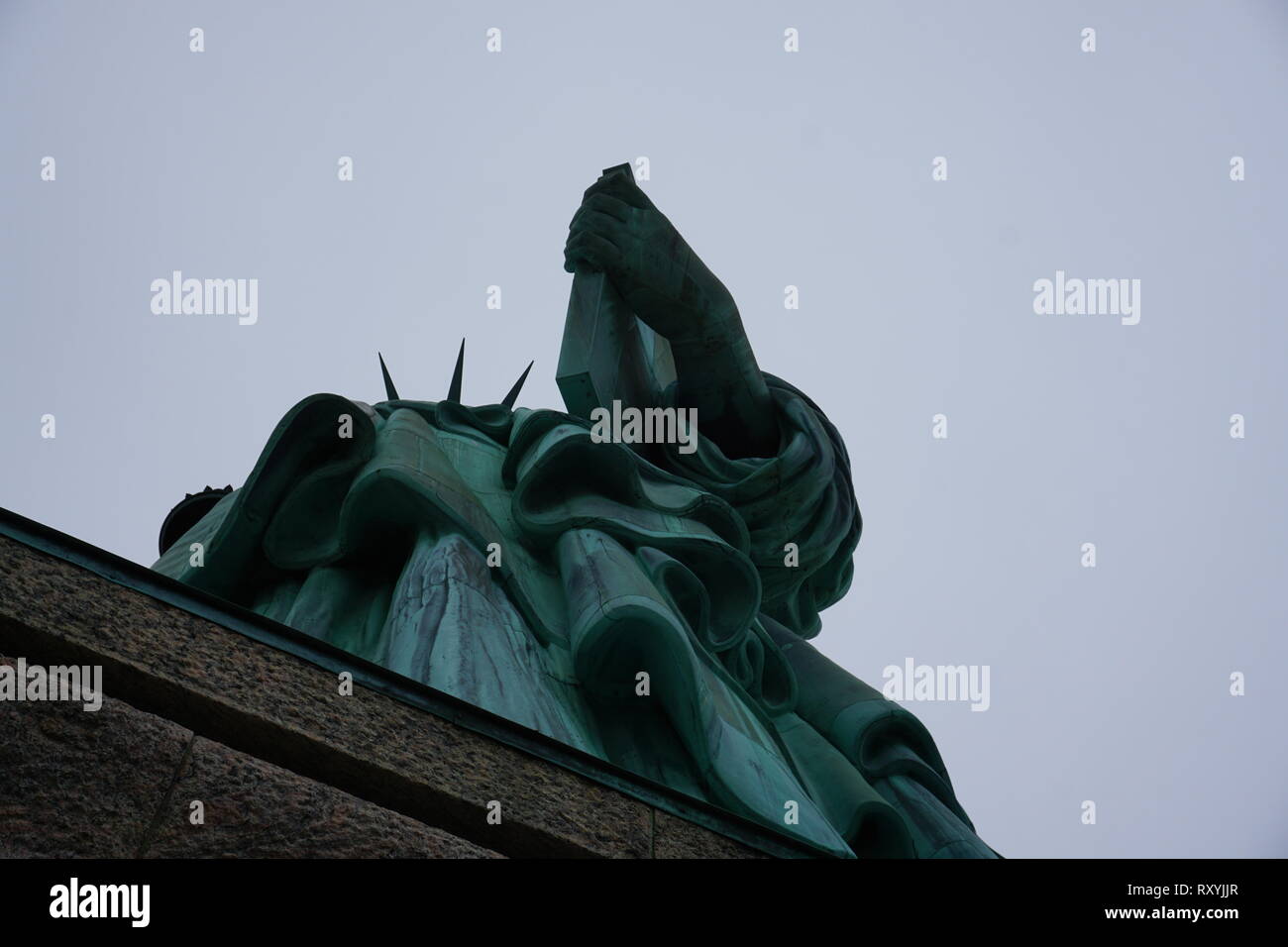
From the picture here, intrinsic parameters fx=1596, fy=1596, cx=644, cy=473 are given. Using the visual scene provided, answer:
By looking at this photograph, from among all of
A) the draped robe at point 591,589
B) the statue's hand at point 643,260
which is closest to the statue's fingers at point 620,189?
the statue's hand at point 643,260

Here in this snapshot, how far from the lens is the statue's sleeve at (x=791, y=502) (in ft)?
30.6

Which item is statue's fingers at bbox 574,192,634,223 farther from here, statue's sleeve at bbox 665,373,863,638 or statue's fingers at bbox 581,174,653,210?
statue's sleeve at bbox 665,373,863,638

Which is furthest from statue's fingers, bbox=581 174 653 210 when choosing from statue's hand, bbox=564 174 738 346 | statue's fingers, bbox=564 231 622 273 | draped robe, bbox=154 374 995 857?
draped robe, bbox=154 374 995 857

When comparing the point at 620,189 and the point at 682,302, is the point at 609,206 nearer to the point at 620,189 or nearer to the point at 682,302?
the point at 620,189

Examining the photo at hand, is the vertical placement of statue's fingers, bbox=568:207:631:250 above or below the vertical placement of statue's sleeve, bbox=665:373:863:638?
above

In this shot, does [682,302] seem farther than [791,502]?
Yes

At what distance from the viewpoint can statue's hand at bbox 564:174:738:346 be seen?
939cm

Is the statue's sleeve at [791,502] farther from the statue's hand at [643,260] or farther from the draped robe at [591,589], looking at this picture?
the statue's hand at [643,260]

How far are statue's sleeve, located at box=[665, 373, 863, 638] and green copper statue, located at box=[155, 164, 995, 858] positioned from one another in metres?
0.02

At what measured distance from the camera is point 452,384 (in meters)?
10.9

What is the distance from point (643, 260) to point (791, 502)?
1672 millimetres

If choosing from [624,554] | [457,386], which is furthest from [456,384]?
[624,554]

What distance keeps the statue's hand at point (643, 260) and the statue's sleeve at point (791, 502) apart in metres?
0.78

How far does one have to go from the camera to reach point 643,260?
370 inches
